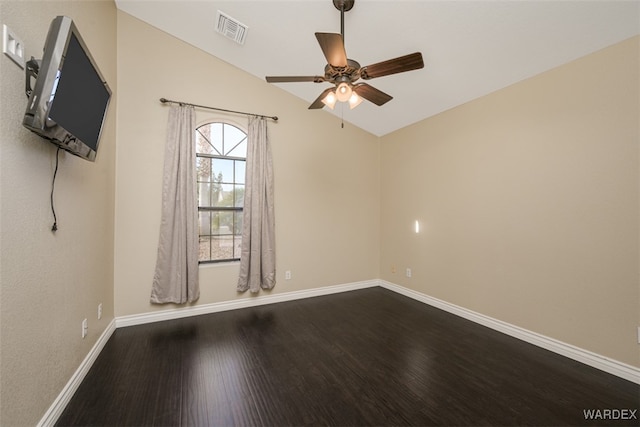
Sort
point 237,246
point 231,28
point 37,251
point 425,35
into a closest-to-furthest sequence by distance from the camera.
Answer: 1. point 37,251
2. point 425,35
3. point 231,28
4. point 237,246

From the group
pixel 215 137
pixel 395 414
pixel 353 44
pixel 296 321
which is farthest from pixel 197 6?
pixel 395 414

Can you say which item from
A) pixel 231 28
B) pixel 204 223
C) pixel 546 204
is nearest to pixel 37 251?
pixel 204 223

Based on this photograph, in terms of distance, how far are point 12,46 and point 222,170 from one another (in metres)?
2.23

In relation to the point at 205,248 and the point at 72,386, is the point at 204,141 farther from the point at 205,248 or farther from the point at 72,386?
the point at 72,386

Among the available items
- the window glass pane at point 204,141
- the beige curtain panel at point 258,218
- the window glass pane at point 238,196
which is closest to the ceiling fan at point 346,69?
the beige curtain panel at point 258,218

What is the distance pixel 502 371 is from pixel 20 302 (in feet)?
10.3

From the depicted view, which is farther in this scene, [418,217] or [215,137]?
[418,217]

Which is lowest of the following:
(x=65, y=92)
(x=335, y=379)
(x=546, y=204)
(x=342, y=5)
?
(x=335, y=379)

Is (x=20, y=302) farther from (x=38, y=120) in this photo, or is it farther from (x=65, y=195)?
(x=38, y=120)

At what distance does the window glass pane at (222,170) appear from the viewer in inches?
132

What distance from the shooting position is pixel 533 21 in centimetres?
200

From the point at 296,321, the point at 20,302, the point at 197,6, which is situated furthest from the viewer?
the point at 296,321

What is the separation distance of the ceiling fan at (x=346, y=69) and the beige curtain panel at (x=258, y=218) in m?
1.42

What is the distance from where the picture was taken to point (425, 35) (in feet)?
7.68
